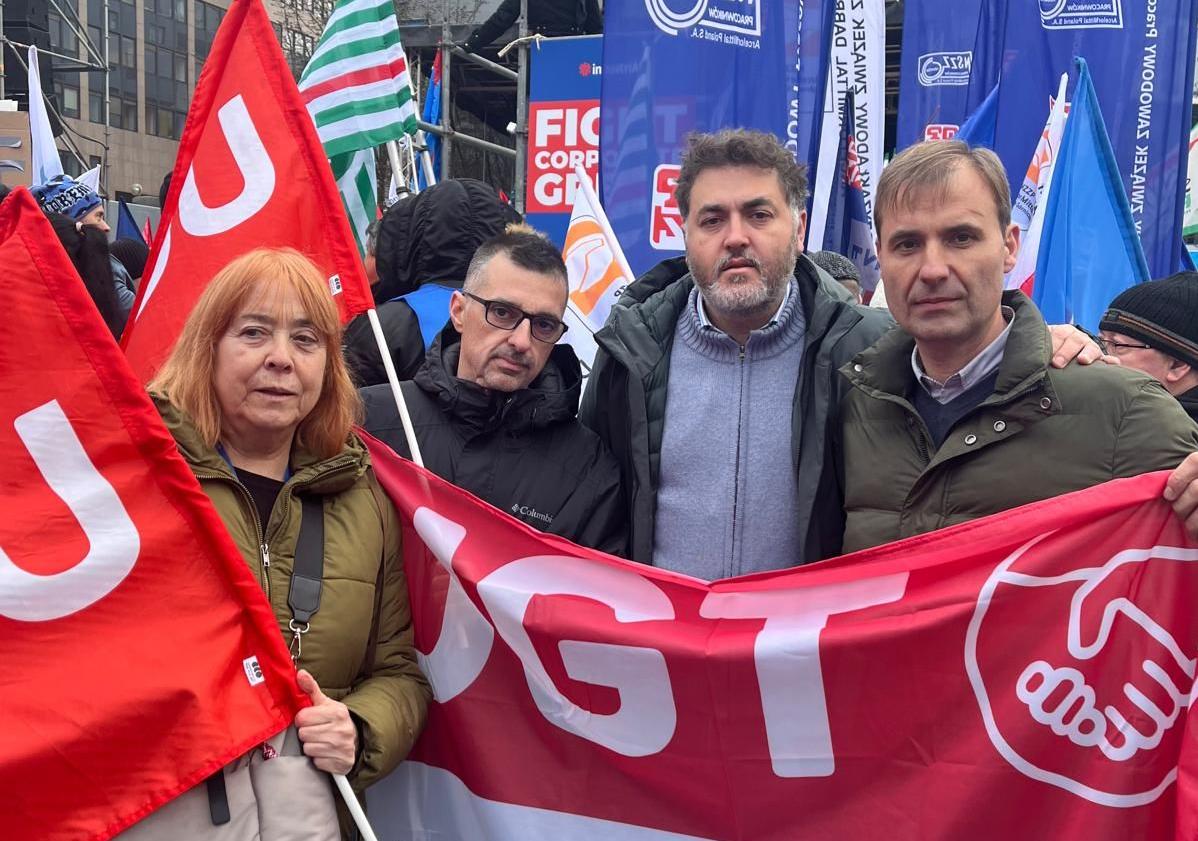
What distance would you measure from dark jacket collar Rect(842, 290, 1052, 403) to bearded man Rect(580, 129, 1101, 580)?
159mm

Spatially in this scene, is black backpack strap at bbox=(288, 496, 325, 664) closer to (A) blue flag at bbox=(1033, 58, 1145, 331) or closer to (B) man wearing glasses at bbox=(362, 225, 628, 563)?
(B) man wearing glasses at bbox=(362, 225, 628, 563)

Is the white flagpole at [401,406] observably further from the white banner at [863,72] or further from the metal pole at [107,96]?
the metal pole at [107,96]

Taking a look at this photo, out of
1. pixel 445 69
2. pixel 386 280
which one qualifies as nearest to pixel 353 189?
pixel 386 280

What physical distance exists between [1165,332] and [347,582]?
3.40 meters

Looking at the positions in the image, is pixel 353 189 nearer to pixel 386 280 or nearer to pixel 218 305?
pixel 386 280

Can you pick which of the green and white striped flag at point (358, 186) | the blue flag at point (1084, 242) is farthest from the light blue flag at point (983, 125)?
the green and white striped flag at point (358, 186)

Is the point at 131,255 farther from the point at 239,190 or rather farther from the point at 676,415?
the point at 676,415

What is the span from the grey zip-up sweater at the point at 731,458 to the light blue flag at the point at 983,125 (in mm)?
4494

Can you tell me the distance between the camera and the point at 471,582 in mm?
2715

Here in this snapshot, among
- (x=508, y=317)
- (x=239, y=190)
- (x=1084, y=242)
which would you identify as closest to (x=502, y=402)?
(x=508, y=317)

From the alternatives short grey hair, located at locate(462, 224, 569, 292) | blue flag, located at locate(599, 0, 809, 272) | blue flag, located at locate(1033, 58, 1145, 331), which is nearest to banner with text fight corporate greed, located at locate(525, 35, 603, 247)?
blue flag, located at locate(599, 0, 809, 272)

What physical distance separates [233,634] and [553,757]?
2.74ft

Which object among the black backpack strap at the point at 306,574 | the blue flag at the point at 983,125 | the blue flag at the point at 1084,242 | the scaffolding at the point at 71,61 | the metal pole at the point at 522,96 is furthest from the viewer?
the scaffolding at the point at 71,61

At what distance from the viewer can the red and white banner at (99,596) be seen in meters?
2.10
